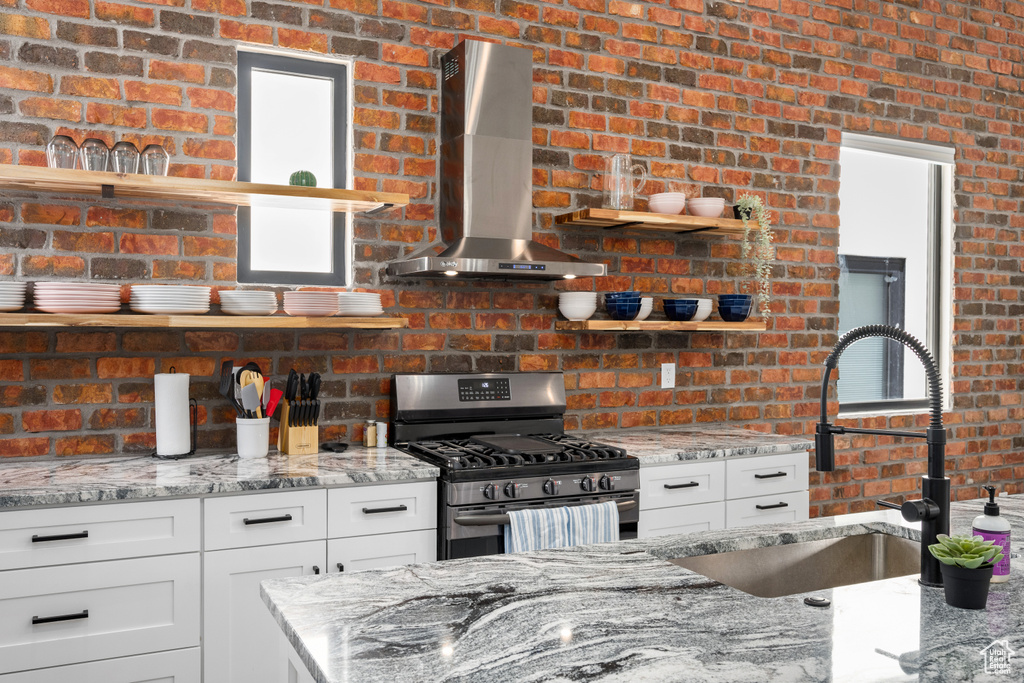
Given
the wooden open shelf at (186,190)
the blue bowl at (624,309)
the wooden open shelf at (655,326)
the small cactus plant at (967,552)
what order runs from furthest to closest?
the blue bowl at (624,309), the wooden open shelf at (655,326), the wooden open shelf at (186,190), the small cactus plant at (967,552)

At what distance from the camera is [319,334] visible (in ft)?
10.9

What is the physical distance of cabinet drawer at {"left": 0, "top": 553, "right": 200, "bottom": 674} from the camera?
229cm

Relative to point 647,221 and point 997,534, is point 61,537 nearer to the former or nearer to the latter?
point 997,534

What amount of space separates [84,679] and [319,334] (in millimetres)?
Answer: 1446

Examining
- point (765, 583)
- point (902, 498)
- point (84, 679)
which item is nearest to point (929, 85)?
point (902, 498)

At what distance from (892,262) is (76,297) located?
13.7 feet

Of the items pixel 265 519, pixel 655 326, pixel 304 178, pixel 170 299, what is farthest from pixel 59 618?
pixel 655 326

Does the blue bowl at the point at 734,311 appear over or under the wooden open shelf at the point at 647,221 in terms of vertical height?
under

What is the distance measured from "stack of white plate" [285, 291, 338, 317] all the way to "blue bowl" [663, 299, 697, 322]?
5.26 ft

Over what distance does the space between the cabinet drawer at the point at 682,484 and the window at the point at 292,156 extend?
1.48 metres

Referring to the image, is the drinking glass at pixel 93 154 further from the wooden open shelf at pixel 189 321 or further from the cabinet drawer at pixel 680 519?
the cabinet drawer at pixel 680 519

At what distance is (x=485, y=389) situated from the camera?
3.54 m

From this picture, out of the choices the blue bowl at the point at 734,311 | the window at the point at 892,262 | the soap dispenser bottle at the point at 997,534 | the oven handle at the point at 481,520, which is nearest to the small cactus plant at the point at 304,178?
the oven handle at the point at 481,520

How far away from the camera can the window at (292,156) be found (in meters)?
3.25
